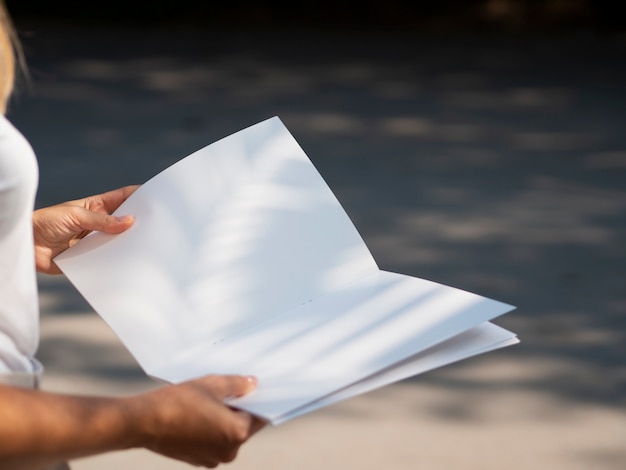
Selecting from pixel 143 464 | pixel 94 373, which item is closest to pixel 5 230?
pixel 143 464

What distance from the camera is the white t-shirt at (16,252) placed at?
0.96 m

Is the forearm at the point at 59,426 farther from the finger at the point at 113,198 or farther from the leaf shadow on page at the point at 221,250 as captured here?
the finger at the point at 113,198

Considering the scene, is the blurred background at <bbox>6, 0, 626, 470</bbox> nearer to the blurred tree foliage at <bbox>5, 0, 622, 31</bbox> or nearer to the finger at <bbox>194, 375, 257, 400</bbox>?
the blurred tree foliage at <bbox>5, 0, 622, 31</bbox>

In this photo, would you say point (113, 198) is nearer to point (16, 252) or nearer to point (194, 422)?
point (16, 252)

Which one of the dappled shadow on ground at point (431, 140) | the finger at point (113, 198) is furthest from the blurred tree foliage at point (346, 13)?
the finger at point (113, 198)

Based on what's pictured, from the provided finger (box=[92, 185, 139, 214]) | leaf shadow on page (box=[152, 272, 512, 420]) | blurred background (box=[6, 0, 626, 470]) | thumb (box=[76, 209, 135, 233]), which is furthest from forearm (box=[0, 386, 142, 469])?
blurred background (box=[6, 0, 626, 470])

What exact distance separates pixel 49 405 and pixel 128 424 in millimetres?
78

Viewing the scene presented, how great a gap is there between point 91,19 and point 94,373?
181 inches

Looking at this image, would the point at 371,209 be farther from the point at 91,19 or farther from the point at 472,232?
the point at 91,19

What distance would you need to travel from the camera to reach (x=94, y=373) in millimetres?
2463

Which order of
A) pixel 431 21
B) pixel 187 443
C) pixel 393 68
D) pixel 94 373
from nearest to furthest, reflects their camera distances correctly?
pixel 187 443 < pixel 94 373 < pixel 393 68 < pixel 431 21

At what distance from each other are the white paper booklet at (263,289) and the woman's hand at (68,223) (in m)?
0.02

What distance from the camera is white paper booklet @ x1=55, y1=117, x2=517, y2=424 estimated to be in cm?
106

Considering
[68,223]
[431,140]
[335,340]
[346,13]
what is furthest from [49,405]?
[346,13]
